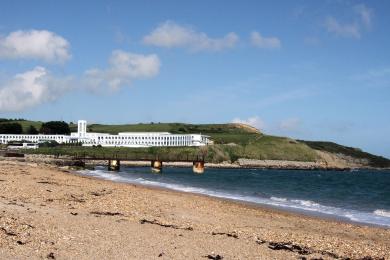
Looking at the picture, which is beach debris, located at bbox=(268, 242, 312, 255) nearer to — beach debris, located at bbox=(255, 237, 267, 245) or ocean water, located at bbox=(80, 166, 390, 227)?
beach debris, located at bbox=(255, 237, 267, 245)

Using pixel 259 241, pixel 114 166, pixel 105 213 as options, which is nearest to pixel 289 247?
pixel 259 241

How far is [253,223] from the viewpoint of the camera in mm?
22453

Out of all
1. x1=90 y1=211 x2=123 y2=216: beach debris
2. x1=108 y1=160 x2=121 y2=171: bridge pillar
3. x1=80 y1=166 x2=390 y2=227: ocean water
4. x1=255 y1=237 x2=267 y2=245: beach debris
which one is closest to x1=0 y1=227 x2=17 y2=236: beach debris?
x1=90 y1=211 x2=123 y2=216: beach debris

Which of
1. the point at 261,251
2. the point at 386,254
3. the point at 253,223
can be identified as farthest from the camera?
the point at 253,223

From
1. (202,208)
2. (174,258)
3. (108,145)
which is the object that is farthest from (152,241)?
(108,145)

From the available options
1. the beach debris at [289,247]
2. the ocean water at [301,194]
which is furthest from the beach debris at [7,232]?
the ocean water at [301,194]

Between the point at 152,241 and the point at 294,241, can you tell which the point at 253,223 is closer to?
the point at 294,241

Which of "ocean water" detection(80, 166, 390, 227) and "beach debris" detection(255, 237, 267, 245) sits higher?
"beach debris" detection(255, 237, 267, 245)

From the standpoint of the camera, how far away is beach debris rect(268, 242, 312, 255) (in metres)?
15.3

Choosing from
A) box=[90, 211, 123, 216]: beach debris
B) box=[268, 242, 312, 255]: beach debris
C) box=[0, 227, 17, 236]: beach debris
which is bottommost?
box=[268, 242, 312, 255]: beach debris

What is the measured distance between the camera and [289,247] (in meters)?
15.8

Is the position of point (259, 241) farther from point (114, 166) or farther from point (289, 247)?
point (114, 166)

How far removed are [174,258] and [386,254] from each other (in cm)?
739

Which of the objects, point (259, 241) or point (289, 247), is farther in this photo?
point (259, 241)
